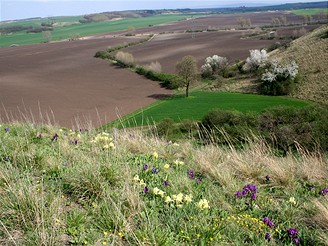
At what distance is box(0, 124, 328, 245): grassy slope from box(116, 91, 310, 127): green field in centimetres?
3192

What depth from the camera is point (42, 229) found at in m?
3.63

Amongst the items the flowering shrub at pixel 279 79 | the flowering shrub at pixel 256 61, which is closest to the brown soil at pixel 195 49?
the flowering shrub at pixel 256 61

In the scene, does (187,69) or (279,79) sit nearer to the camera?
(279,79)

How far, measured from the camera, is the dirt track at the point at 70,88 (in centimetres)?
4558

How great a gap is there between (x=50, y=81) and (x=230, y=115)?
4682cm

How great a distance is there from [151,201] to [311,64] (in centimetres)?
6177

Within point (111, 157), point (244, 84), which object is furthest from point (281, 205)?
point (244, 84)

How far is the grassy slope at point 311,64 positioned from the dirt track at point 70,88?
22.8 m

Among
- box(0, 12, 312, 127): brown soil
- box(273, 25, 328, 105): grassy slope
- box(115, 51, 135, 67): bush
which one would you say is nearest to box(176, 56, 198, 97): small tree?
A: box(0, 12, 312, 127): brown soil

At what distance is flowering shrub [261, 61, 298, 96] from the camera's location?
52.4 m

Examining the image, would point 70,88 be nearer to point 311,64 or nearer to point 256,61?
point 256,61

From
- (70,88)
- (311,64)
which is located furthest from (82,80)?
(311,64)

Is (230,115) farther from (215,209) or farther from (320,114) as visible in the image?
(215,209)

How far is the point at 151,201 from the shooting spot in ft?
15.1
